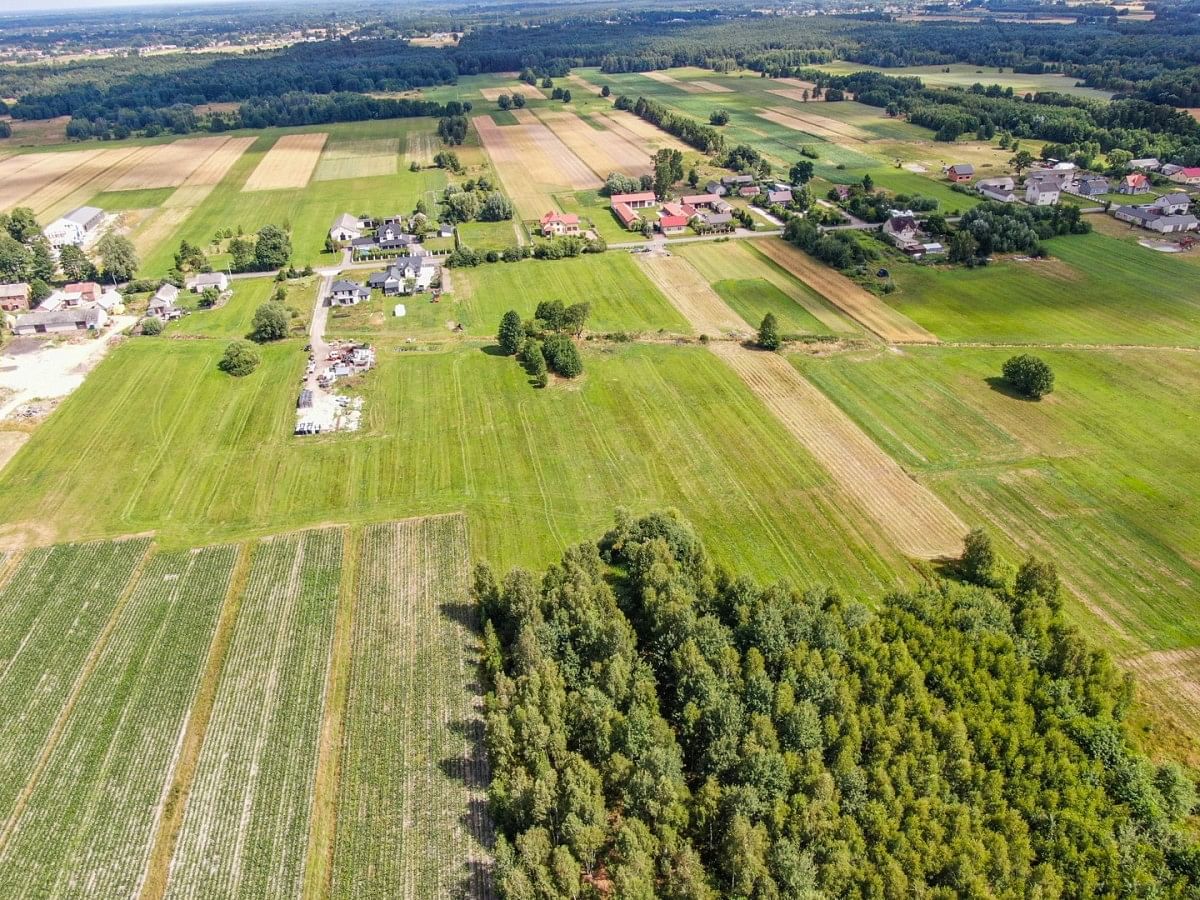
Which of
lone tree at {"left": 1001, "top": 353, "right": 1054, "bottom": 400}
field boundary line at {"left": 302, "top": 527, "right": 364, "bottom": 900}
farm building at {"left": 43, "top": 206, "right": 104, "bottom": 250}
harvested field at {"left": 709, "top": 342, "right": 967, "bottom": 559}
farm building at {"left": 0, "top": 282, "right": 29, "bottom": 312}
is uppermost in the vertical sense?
farm building at {"left": 43, "top": 206, "right": 104, "bottom": 250}

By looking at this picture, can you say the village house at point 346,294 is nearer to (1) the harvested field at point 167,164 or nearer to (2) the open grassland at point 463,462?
(2) the open grassland at point 463,462

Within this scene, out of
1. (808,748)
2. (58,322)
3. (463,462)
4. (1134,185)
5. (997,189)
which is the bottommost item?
(463,462)

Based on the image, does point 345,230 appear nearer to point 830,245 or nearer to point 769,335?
point 769,335

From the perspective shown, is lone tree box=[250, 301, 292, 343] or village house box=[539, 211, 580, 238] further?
village house box=[539, 211, 580, 238]

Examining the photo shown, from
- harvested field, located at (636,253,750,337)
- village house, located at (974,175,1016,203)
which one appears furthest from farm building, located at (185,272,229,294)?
village house, located at (974,175,1016,203)

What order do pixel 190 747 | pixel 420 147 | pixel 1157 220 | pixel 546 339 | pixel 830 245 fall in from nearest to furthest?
1. pixel 190 747
2. pixel 546 339
3. pixel 830 245
4. pixel 1157 220
5. pixel 420 147

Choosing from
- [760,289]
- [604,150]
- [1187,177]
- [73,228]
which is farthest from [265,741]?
[1187,177]

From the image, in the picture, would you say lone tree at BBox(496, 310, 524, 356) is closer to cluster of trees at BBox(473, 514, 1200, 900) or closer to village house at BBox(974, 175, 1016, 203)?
cluster of trees at BBox(473, 514, 1200, 900)
